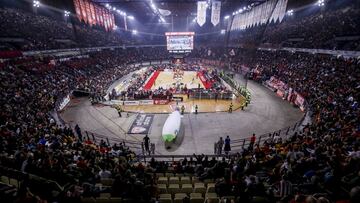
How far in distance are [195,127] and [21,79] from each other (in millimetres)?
20251

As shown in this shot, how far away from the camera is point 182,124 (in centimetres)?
2431

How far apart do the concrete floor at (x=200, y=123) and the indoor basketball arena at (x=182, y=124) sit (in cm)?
16

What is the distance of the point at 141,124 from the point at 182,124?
419cm

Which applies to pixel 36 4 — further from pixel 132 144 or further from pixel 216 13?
pixel 132 144

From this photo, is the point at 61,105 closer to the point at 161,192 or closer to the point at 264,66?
the point at 161,192

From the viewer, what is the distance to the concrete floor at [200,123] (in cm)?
2009

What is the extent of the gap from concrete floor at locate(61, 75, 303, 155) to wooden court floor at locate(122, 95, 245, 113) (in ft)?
5.90

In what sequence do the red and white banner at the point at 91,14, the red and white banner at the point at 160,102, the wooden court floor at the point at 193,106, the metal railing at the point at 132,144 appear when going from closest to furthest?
the metal railing at the point at 132,144
the wooden court floor at the point at 193,106
the red and white banner at the point at 91,14
the red and white banner at the point at 160,102

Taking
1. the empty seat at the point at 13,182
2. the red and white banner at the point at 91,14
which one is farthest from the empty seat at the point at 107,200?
the red and white banner at the point at 91,14

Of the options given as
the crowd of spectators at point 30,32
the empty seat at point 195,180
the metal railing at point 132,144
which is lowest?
the metal railing at point 132,144

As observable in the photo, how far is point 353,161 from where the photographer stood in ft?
28.1

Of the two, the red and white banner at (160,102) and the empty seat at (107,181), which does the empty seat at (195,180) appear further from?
the red and white banner at (160,102)

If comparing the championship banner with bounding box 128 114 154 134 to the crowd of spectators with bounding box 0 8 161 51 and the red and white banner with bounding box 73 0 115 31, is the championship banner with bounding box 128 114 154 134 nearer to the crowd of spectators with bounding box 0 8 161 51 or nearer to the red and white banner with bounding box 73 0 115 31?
the red and white banner with bounding box 73 0 115 31

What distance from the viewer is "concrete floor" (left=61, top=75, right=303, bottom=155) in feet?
65.9
